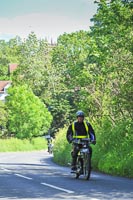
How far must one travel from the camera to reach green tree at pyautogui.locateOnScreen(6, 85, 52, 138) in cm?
7725

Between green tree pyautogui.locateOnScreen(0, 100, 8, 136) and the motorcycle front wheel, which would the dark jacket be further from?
green tree pyautogui.locateOnScreen(0, 100, 8, 136)

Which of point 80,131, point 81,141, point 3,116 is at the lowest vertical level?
point 81,141

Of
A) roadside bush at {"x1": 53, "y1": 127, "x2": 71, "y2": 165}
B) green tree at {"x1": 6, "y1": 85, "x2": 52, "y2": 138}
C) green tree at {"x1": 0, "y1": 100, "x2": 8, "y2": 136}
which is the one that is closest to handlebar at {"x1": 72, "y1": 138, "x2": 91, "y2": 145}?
roadside bush at {"x1": 53, "y1": 127, "x2": 71, "y2": 165}

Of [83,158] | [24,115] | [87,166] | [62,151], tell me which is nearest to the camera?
[87,166]

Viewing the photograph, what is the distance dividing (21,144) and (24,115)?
8554mm

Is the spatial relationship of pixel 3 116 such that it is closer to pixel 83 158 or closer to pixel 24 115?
pixel 24 115

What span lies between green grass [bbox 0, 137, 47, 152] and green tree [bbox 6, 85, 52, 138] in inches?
79.1

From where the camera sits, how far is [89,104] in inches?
1045

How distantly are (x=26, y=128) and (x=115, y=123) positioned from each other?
56.1 meters

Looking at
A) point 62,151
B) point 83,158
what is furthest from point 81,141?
point 62,151

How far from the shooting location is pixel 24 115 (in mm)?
77875

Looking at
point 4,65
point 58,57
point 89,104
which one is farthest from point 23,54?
point 89,104

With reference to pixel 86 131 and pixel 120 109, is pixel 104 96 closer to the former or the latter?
pixel 120 109

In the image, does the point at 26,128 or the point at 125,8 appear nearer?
the point at 125,8
